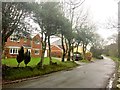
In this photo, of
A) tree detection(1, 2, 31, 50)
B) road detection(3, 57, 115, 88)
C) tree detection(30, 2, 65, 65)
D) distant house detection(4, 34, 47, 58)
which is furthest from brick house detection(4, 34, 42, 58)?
tree detection(1, 2, 31, 50)

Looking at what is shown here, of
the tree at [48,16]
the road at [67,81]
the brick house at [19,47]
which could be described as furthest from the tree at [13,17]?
the brick house at [19,47]

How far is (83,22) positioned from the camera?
48.9m

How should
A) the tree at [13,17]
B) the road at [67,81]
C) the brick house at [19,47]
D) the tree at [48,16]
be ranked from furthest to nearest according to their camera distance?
the brick house at [19,47], the tree at [48,16], the tree at [13,17], the road at [67,81]

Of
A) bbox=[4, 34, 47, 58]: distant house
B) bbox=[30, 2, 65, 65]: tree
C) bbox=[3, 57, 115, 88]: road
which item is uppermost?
bbox=[30, 2, 65, 65]: tree

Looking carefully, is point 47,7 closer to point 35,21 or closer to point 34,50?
point 35,21

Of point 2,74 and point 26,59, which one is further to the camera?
point 26,59

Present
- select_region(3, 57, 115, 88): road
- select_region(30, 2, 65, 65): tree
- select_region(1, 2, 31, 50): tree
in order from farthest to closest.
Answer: select_region(30, 2, 65, 65): tree
select_region(1, 2, 31, 50): tree
select_region(3, 57, 115, 88): road

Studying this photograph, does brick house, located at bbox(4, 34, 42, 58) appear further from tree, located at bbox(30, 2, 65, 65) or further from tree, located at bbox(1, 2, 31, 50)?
tree, located at bbox(1, 2, 31, 50)

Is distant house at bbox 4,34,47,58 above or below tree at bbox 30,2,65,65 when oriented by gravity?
below

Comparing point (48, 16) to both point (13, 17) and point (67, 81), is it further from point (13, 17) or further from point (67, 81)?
point (67, 81)

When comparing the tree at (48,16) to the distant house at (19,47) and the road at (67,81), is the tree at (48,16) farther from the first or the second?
the distant house at (19,47)

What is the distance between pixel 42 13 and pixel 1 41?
17.9 ft

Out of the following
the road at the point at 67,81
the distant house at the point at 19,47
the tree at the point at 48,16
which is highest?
the tree at the point at 48,16

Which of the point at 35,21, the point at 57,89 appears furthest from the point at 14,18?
the point at 57,89
